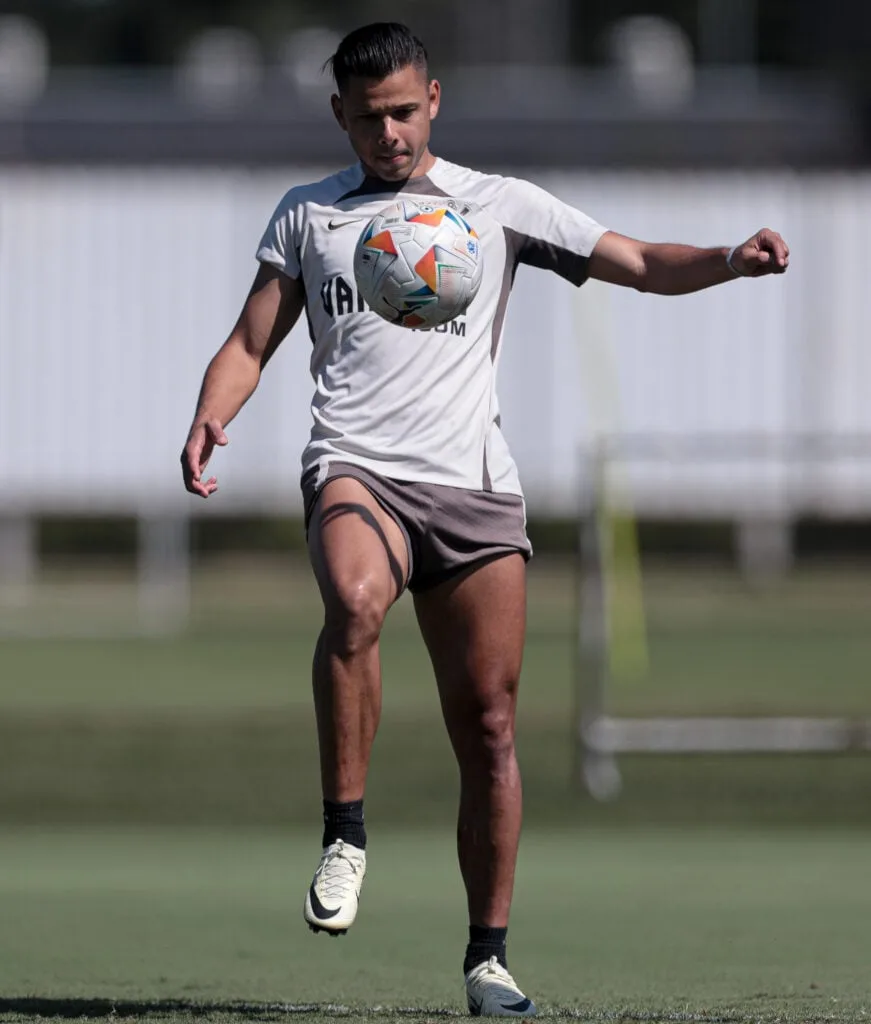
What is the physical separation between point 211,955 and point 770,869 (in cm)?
348

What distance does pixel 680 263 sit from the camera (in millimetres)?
6043

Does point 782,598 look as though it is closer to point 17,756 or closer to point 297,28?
point 17,756

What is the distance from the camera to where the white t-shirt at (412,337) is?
19.3 feet

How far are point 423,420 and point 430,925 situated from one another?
2.84 metres

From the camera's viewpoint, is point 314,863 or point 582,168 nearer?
point 314,863

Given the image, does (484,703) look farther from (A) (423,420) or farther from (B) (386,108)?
(B) (386,108)

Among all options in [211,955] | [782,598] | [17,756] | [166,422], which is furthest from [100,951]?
[166,422]

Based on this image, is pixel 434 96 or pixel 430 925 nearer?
pixel 434 96

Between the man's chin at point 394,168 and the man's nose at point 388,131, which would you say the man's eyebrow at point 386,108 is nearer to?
the man's nose at point 388,131

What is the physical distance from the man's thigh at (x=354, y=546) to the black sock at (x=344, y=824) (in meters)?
0.52

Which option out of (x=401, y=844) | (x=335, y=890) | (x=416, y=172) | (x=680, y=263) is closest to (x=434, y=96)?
(x=416, y=172)

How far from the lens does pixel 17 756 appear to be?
13.7 meters

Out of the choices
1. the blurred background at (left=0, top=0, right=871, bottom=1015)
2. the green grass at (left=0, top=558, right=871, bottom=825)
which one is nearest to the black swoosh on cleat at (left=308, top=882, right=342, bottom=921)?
the green grass at (left=0, top=558, right=871, bottom=825)

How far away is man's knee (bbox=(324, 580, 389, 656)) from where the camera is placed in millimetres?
5578
